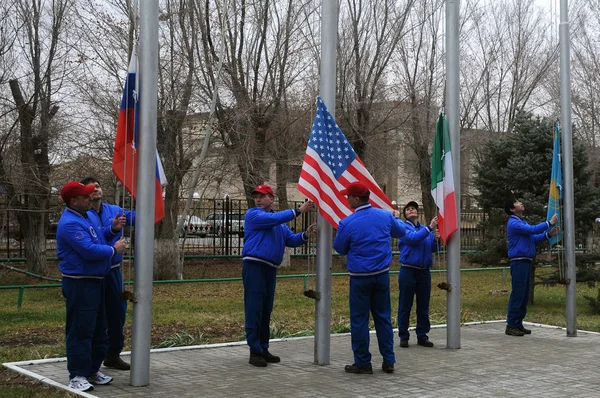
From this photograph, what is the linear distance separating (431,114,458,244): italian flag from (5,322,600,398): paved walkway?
66.3 inches

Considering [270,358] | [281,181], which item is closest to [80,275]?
[270,358]

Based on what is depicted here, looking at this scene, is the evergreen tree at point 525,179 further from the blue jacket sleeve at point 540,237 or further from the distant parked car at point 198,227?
the distant parked car at point 198,227

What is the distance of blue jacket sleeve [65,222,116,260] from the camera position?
24.6ft

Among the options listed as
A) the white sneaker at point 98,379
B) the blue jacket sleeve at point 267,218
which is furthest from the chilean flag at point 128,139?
the white sneaker at point 98,379

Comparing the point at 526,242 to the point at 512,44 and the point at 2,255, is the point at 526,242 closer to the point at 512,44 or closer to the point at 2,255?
the point at 2,255

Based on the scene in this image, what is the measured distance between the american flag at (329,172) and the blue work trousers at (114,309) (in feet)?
7.61

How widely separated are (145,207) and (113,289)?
43.9 inches

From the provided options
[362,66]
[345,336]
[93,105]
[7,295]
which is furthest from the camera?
[362,66]

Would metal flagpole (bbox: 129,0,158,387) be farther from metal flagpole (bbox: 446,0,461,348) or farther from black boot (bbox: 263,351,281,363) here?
metal flagpole (bbox: 446,0,461,348)

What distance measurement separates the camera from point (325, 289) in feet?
30.4

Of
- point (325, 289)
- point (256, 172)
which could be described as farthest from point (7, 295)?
point (325, 289)

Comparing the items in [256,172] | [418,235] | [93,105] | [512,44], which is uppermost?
[512,44]

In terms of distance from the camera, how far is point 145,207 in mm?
8008

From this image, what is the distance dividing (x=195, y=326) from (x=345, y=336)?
9.12 feet
